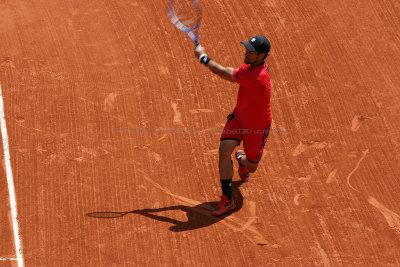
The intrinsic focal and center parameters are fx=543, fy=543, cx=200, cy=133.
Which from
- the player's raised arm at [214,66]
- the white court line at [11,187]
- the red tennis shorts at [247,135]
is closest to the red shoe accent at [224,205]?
the red tennis shorts at [247,135]

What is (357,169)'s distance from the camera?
8633mm

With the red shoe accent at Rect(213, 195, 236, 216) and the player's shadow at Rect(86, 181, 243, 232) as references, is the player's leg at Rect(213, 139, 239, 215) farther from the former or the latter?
the player's shadow at Rect(86, 181, 243, 232)

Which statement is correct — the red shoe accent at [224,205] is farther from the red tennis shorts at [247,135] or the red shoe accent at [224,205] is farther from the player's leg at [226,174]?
the red tennis shorts at [247,135]

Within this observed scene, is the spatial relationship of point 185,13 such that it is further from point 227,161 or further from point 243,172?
point 243,172

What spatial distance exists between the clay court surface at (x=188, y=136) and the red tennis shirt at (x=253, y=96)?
1.34 meters

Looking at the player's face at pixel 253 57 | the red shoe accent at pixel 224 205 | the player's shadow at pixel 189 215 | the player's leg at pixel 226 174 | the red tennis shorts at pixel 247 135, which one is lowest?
the player's shadow at pixel 189 215

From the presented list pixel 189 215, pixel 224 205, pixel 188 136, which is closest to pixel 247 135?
pixel 224 205

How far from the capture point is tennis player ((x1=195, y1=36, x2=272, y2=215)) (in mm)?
7109

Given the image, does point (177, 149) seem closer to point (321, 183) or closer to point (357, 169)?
point (321, 183)

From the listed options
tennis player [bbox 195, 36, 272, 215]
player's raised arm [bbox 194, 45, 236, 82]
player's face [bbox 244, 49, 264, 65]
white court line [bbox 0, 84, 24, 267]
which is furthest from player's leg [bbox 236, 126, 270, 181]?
white court line [bbox 0, 84, 24, 267]

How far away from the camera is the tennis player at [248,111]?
7.11 m

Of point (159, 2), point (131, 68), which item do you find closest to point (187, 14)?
point (131, 68)

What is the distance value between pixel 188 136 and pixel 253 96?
200 centimetres

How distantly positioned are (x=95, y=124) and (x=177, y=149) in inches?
57.4
